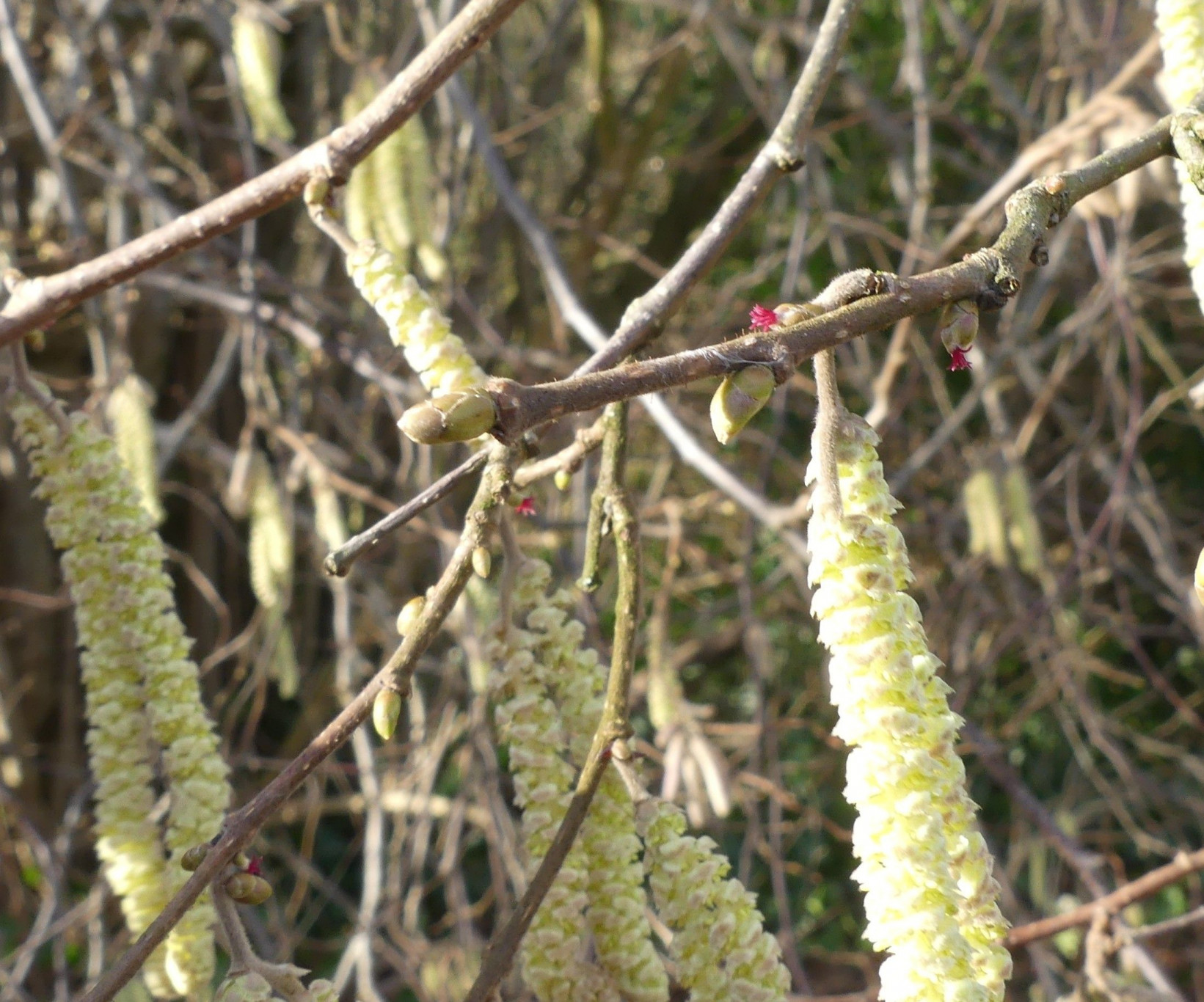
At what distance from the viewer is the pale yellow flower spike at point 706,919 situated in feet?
2.30

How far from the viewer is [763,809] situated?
347cm

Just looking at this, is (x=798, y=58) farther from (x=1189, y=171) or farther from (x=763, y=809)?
(x=1189, y=171)

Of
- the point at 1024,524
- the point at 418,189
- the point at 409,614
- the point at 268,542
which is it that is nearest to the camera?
the point at 409,614

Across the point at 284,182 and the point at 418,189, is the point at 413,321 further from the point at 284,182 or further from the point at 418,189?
the point at 418,189

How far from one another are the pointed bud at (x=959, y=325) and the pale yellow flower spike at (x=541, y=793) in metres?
0.35

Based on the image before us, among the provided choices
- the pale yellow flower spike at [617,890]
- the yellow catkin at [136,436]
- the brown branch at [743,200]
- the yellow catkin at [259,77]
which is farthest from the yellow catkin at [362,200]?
the pale yellow flower spike at [617,890]

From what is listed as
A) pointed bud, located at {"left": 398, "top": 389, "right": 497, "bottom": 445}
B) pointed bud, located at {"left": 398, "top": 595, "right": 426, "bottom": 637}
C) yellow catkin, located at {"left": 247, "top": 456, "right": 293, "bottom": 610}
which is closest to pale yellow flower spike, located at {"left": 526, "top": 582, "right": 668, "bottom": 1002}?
pointed bud, located at {"left": 398, "top": 595, "right": 426, "bottom": 637}

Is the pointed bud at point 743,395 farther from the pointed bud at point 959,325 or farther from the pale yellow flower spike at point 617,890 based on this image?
the pale yellow flower spike at point 617,890

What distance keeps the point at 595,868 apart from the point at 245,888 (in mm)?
224

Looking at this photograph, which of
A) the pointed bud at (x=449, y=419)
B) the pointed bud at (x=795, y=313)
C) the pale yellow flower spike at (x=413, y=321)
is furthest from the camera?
the pale yellow flower spike at (x=413, y=321)

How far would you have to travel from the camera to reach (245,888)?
66 cm

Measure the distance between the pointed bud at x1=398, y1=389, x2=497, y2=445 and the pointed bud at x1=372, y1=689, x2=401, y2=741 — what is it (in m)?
0.23

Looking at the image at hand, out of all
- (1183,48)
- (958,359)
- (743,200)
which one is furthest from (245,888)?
(1183,48)

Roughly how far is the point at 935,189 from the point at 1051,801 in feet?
5.85
